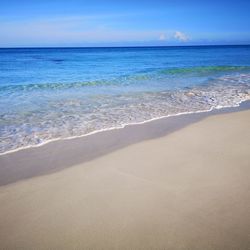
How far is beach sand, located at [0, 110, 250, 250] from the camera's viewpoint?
259 cm

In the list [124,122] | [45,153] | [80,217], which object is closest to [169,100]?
[124,122]

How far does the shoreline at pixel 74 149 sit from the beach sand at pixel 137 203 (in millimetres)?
239

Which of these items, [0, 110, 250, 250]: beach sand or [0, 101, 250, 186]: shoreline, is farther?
[0, 101, 250, 186]: shoreline

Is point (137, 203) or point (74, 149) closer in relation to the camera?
point (137, 203)

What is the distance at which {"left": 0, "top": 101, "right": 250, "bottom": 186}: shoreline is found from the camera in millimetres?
4059

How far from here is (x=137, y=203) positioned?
10.3ft

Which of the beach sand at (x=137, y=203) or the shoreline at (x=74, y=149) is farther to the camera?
the shoreline at (x=74, y=149)

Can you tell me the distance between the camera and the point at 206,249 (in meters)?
2.45

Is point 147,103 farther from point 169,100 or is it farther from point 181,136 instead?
point 181,136

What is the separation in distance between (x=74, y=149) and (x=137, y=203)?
2.13 meters

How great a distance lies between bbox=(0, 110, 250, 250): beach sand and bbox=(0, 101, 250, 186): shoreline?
0.78ft

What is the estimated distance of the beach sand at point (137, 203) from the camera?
2586 millimetres

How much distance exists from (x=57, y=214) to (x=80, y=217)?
293 millimetres

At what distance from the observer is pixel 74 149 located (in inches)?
191
